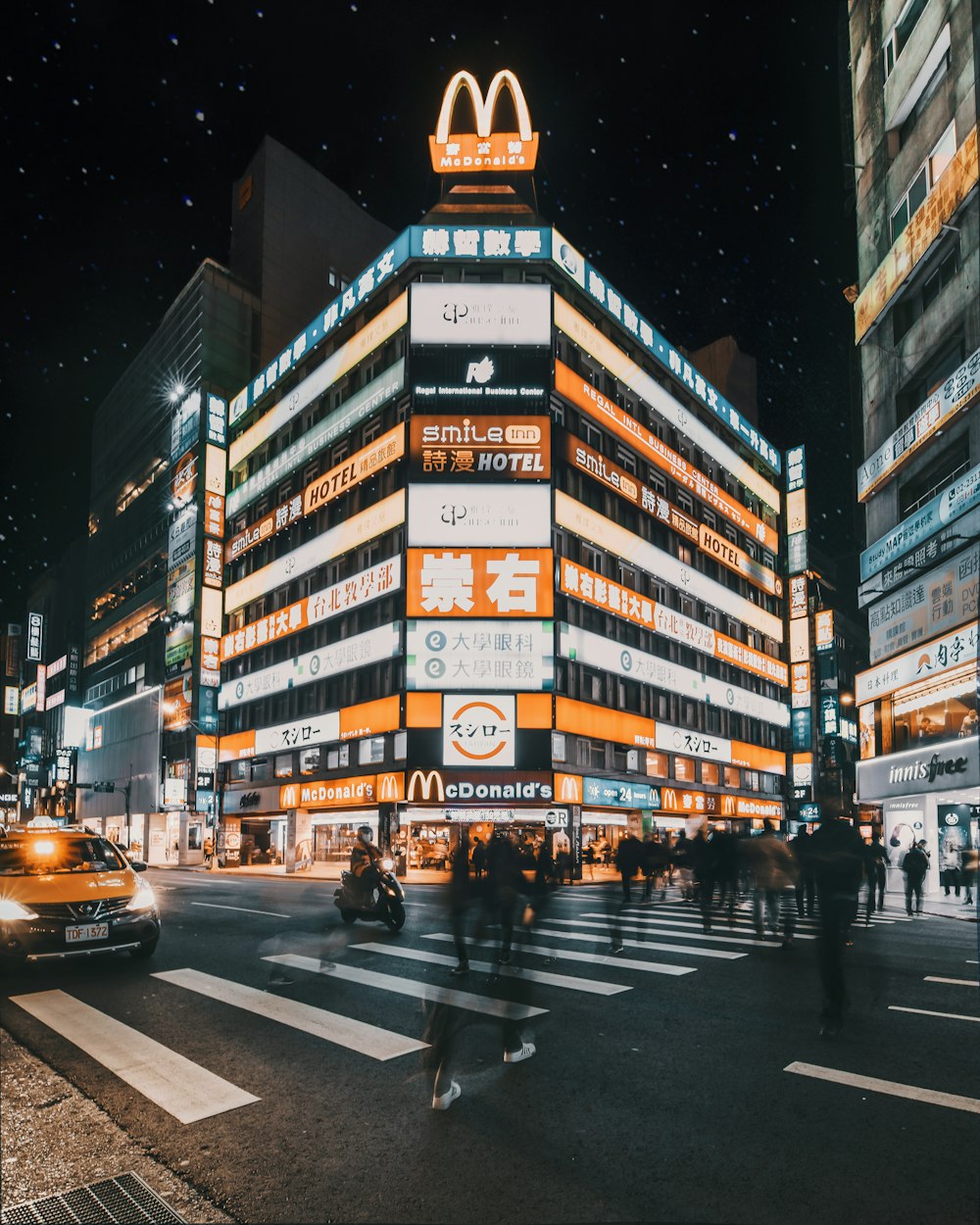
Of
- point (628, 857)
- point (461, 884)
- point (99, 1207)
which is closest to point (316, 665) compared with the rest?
point (628, 857)

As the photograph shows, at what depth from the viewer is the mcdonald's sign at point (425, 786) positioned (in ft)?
130

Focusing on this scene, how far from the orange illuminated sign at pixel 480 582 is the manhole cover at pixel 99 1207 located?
37.0m

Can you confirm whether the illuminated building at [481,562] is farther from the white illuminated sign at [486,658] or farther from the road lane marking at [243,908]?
the road lane marking at [243,908]

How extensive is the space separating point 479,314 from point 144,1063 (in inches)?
1679

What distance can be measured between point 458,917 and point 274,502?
52.2 metres

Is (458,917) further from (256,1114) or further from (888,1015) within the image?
(888,1015)

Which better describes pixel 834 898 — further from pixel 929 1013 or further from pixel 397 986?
pixel 397 986

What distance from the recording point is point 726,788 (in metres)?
56.8

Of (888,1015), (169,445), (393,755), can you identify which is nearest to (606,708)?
(393,755)

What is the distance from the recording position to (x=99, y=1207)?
4098 mm

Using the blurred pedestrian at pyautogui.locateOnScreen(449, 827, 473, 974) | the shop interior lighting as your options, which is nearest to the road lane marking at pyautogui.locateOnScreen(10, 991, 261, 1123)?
the blurred pedestrian at pyautogui.locateOnScreen(449, 827, 473, 974)

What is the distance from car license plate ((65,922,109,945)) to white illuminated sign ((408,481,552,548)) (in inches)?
1286

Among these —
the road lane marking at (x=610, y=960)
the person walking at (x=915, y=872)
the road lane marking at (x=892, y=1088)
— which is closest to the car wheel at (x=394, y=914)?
the road lane marking at (x=610, y=960)

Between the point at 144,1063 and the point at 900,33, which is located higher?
the point at 900,33
